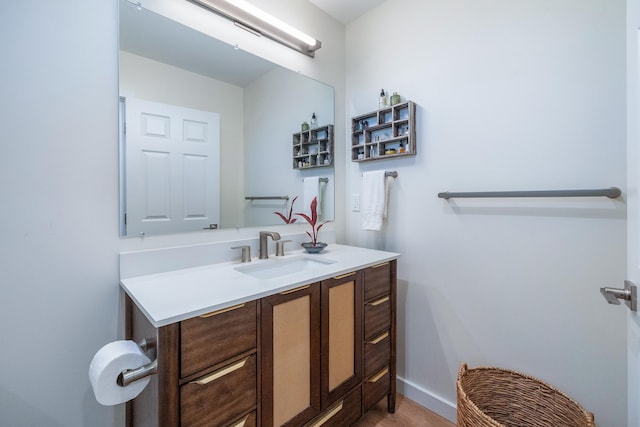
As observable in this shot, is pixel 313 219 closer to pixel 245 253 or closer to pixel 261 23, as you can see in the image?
pixel 245 253

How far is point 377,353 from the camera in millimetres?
1406

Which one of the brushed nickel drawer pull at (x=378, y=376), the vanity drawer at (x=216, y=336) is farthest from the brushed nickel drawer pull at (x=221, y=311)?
the brushed nickel drawer pull at (x=378, y=376)

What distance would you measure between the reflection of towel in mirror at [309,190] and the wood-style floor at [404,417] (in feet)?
3.92

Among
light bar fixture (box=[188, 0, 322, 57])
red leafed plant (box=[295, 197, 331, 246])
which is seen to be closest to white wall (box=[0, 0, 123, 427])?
light bar fixture (box=[188, 0, 322, 57])

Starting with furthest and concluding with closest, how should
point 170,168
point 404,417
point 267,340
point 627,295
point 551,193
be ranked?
1. point 404,417
2. point 170,168
3. point 551,193
4. point 267,340
5. point 627,295

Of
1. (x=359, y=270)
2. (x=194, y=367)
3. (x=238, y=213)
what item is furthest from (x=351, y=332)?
(x=238, y=213)

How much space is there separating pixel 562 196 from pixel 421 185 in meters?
0.63

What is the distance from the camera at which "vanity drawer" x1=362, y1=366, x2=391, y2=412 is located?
1.34 meters

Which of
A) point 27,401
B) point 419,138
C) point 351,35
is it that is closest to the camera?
point 27,401

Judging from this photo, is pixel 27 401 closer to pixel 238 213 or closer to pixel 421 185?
pixel 238 213

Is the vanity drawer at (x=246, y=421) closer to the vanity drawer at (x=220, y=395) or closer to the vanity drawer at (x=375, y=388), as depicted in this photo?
the vanity drawer at (x=220, y=395)

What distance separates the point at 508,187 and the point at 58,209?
6.05ft

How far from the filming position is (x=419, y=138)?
1.59m

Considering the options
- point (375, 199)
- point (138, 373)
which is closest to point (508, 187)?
point (375, 199)
